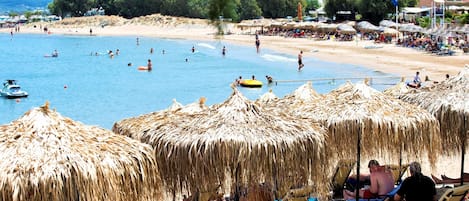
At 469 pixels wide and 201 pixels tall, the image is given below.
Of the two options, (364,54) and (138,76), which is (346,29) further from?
(138,76)

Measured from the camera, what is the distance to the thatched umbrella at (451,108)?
8.38 m

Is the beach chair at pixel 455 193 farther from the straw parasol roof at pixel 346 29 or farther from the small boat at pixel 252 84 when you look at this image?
the straw parasol roof at pixel 346 29

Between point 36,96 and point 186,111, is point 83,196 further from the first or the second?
point 36,96

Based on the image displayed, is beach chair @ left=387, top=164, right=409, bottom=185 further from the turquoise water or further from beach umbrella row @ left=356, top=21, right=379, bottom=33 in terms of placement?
beach umbrella row @ left=356, top=21, right=379, bottom=33

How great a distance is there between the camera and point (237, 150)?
671 centimetres

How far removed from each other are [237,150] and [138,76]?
33.5 m

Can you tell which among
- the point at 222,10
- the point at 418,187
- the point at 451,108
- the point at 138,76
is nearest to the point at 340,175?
the point at 451,108

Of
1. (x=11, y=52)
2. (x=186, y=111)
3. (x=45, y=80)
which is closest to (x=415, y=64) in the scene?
(x=45, y=80)

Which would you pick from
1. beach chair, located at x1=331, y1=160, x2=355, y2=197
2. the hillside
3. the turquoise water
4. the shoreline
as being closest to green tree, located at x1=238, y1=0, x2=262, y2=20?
beach chair, located at x1=331, y1=160, x2=355, y2=197

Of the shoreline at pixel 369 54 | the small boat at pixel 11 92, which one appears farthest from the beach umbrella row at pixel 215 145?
the small boat at pixel 11 92

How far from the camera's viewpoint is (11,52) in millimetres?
63844

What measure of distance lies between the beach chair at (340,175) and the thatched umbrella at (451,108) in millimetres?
1264

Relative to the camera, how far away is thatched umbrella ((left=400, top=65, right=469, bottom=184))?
27.5 feet

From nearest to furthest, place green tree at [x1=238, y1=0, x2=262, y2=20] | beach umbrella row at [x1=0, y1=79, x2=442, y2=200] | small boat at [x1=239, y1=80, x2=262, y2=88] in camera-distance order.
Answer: green tree at [x1=238, y1=0, x2=262, y2=20], beach umbrella row at [x1=0, y1=79, x2=442, y2=200], small boat at [x1=239, y1=80, x2=262, y2=88]
